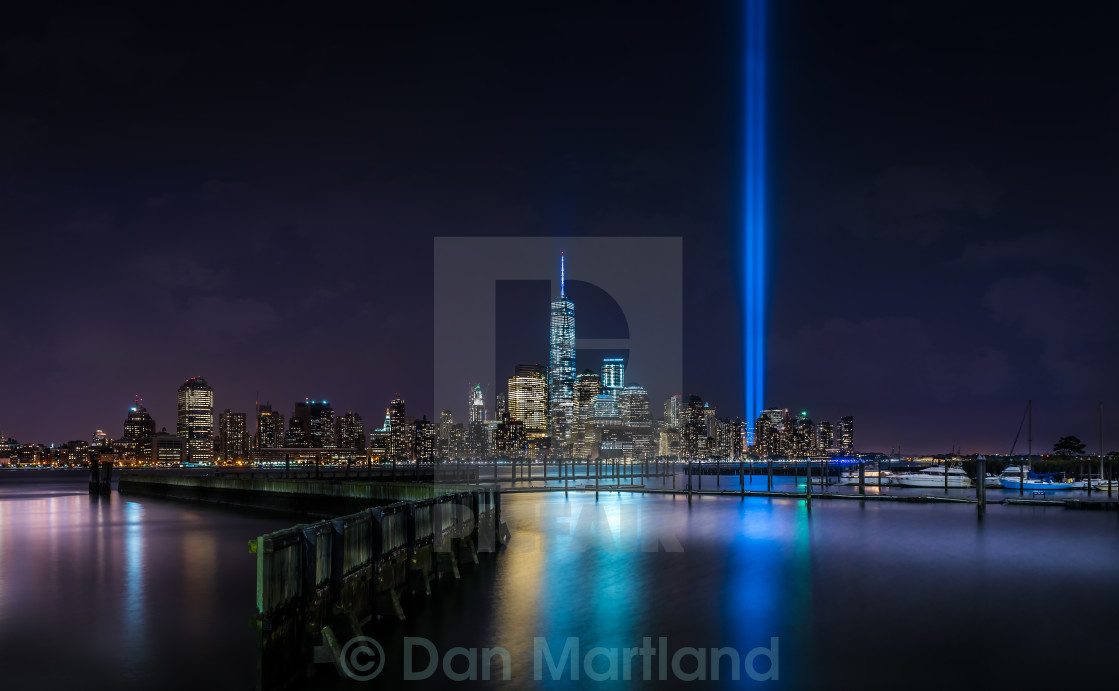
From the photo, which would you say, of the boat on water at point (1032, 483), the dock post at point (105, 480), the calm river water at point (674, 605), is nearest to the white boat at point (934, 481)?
the boat on water at point (1032, 483)

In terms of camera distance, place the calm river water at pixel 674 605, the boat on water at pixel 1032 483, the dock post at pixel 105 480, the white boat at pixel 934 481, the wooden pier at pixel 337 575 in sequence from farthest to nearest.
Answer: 1. the dock post at pixel 105 480
2. the white boat at pixel 934 481
3. the boat on water at pixel 1032 483
4. the calm river water at pixel 674 605
5. the wooden pier at pixel 337 575

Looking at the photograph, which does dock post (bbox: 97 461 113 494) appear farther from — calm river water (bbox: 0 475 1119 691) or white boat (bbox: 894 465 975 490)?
Answer: white boat (bbox: 894 465 975 490)

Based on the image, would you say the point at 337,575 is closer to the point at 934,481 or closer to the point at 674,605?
the point at 674,605

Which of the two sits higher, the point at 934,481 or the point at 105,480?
the point at 934,481

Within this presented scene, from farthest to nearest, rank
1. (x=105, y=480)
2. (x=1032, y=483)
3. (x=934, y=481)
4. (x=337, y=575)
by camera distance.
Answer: (x=105, y=480) → (x=934, y=481) → (x=1032, y=483) → (x=337, y=575)

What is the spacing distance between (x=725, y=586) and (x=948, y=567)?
6043mm

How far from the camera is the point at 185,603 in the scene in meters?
17.6

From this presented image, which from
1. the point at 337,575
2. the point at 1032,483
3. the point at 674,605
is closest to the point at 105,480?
the point at 674,605

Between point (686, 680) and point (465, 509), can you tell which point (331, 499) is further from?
point (686, 680)

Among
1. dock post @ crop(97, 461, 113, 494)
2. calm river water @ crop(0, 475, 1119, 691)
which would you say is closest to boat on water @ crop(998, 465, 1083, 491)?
calm river water @ crop(0, 475, 1119, 691)

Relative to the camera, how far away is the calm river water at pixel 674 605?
11.4 meters

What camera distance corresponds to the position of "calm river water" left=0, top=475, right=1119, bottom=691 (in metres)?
11.4

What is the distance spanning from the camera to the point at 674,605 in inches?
609

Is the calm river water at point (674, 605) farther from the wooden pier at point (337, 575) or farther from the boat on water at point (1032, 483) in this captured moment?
the boat on water at point (1032, 483)
